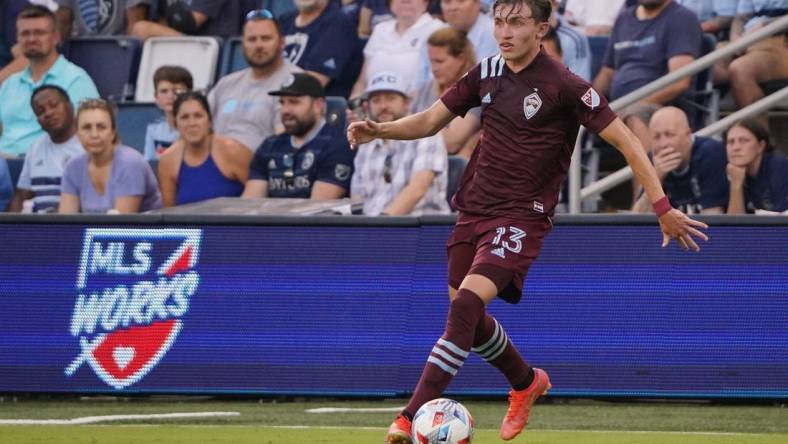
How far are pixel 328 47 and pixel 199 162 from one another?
85.2 inches

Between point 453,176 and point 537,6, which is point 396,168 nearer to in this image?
point 453,176

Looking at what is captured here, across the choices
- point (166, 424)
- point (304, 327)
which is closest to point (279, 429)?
point (166, 424)

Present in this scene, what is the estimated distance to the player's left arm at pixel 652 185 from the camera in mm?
7148

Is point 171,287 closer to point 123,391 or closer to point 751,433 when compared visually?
point 123,391

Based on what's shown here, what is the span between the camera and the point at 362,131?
7.86 meters

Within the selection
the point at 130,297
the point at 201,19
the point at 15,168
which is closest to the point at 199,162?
the point at 15,168

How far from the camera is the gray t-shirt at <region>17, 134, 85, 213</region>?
43.7ft

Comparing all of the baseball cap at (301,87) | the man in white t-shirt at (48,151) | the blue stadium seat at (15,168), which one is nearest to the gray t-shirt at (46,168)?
the man in white t-shirt at (48,151)

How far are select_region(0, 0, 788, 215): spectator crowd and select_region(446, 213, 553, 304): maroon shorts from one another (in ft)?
12.4

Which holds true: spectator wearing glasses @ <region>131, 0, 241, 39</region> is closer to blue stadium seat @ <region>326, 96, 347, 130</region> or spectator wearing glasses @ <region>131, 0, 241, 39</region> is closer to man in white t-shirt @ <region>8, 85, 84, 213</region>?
man in white t-shirt @ <region>8, 85, 84, 213</region>

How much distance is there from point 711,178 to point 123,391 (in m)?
4.77

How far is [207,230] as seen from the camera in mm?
10531

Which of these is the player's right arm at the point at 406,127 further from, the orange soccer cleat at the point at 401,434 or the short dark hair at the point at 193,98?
the short dark hair at the point at 193,98

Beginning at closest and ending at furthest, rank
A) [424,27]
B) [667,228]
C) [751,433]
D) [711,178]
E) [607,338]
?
[667,228]
[751,433]
[607,338]
[711,178]
[424,27]
